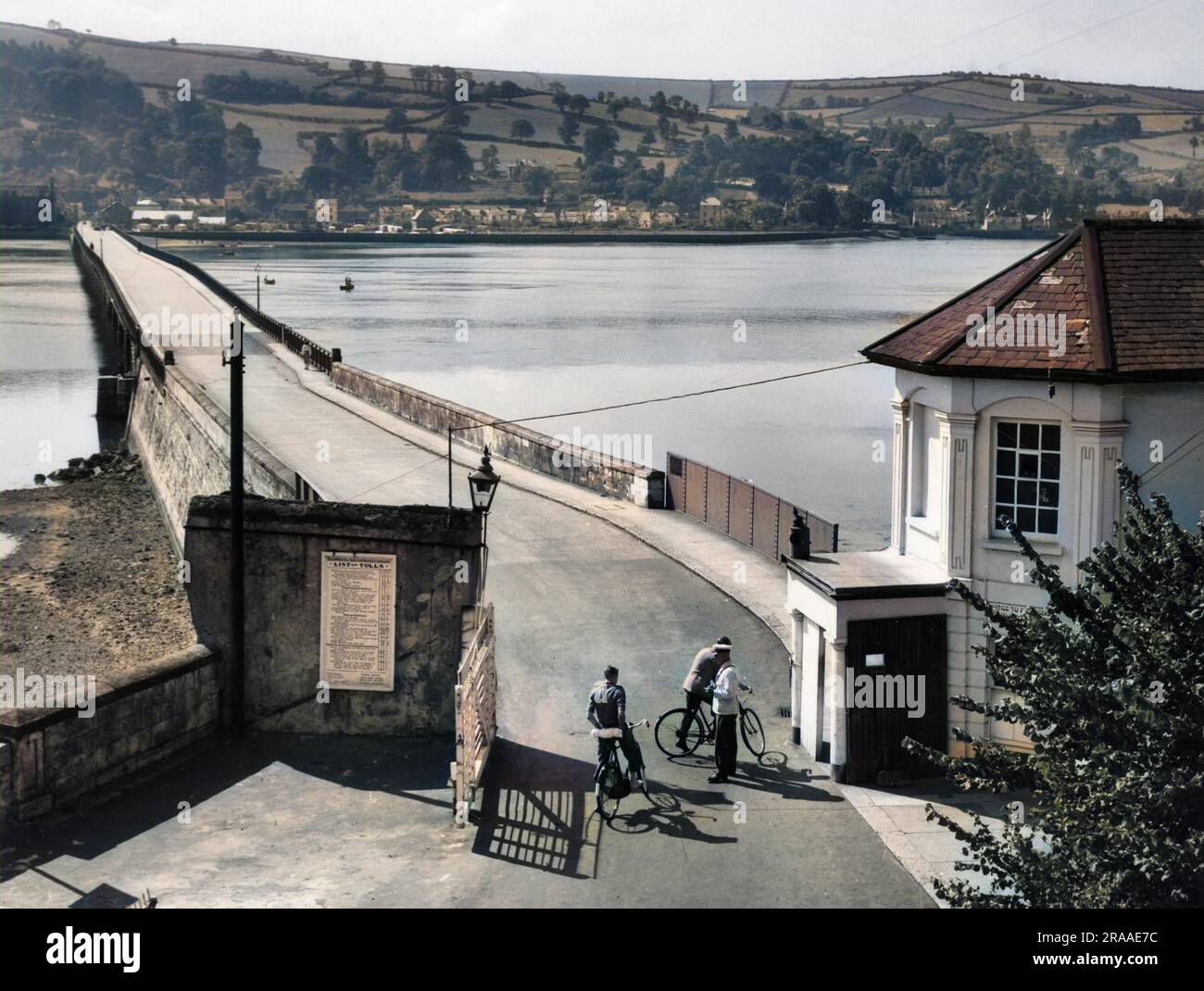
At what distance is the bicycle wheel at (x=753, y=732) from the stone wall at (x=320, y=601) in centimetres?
337

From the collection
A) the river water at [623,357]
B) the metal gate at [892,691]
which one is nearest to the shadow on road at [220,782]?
the metal gate at [892,691]

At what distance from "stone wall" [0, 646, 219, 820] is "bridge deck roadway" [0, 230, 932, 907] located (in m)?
0.41

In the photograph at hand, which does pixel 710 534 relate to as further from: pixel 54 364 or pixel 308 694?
pixel 54 364

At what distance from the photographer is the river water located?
63062mm

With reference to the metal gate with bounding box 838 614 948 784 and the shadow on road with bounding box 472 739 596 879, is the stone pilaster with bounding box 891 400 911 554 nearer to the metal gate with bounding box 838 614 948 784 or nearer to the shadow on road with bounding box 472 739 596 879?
the metal gate with bounding box 838 614 948 784

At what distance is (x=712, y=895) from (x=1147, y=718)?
4387mm

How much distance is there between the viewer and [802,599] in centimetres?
1808

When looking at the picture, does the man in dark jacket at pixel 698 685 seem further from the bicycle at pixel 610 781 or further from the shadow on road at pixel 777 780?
the bicycle at pixel 610 781

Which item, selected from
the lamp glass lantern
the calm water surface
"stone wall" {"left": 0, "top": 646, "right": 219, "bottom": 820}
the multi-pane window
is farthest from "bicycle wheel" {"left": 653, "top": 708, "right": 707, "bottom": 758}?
the calm water surface

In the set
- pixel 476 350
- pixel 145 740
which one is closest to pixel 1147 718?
pixel 145 740

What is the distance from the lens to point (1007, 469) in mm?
17625

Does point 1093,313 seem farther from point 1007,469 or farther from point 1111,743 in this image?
point 1111,743

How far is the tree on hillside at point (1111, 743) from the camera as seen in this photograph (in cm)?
1120

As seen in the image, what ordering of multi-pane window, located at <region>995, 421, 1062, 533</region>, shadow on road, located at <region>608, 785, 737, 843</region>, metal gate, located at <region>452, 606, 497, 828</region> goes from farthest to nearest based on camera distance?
multi-pane window, located at <region>995, 421, 1062, 533</region> < metal gate, located at <region>452, 606, 497, 828</region> < shadow on road, located at <region>608, 785, 737, 843</region>
